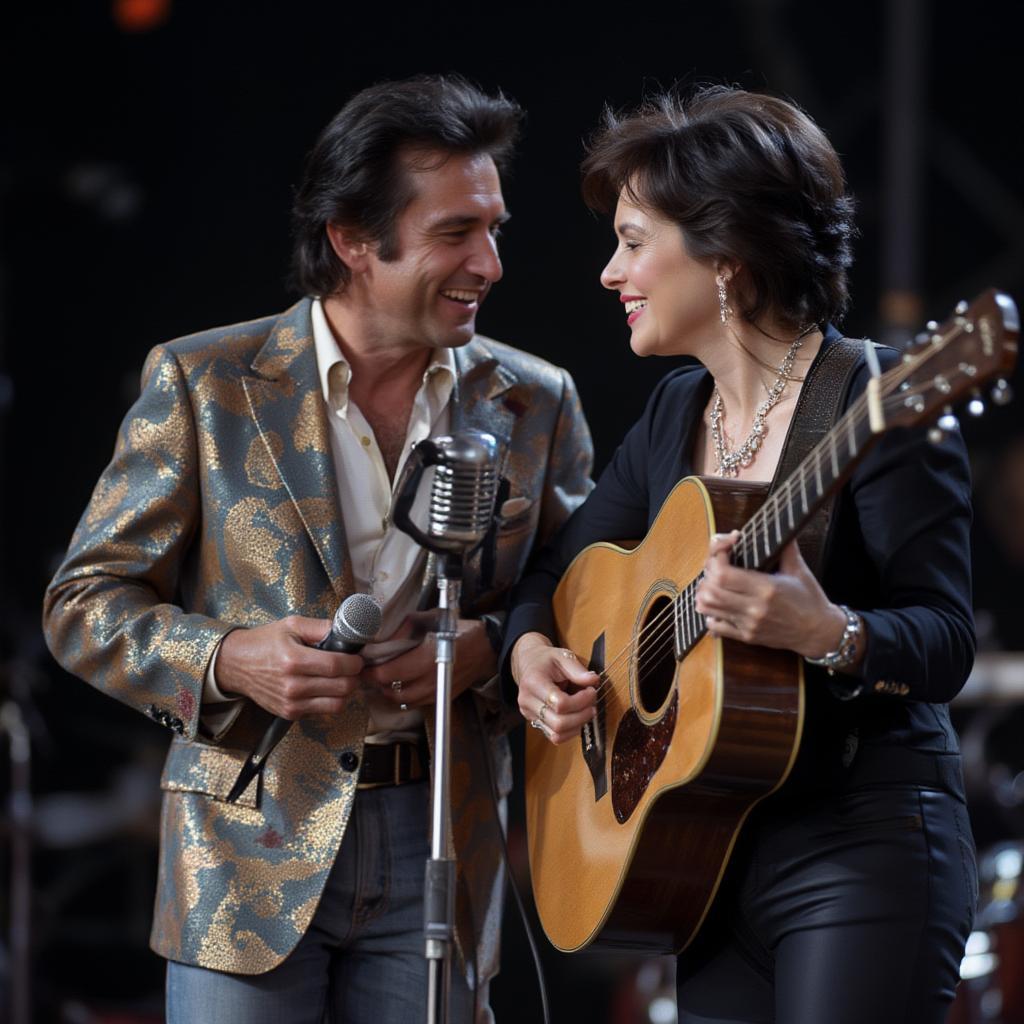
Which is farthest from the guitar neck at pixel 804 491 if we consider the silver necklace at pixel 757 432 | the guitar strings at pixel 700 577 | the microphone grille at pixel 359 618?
the microphone grille at pixel 359 618

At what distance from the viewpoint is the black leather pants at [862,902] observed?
5.92ft

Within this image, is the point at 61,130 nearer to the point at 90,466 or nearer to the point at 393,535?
the point at 90,466

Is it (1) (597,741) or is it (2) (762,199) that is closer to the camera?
(2) (762,199)

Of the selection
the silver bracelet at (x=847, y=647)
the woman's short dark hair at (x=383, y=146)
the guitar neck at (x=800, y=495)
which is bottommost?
the silver bracelet at (x=847, y=647)

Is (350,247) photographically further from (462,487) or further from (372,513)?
(462,487)

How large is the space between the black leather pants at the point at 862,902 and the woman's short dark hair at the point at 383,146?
50.8 inches

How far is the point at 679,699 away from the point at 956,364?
590 millimetres

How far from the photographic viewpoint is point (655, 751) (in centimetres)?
199

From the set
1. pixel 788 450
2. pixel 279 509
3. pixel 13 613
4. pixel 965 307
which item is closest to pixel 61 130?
pixel 13 613

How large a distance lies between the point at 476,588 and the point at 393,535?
17 cm

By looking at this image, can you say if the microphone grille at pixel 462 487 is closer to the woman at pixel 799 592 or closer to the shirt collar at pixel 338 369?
the woman at pixel 799 592

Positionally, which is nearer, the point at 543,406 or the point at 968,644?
the point at 968,644

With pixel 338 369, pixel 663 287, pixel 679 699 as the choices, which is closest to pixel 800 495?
pixel 679 699

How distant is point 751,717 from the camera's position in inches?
70.0
